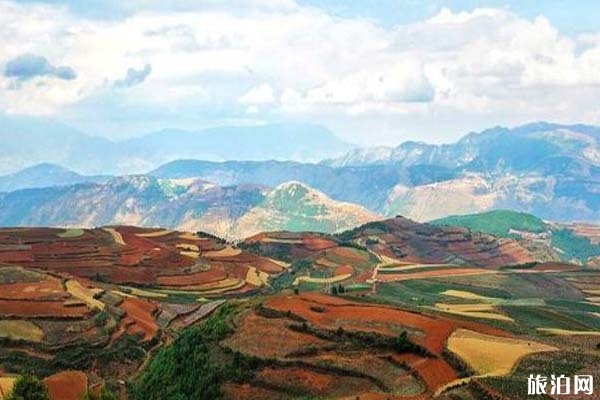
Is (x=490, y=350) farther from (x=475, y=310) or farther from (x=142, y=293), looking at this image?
(x=142, y=293)

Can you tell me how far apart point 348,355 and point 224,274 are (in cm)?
10816

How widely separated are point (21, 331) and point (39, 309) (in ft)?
24.8

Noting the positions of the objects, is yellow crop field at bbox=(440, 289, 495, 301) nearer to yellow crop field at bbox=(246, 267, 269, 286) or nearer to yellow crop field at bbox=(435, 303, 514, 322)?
yellow crop field at bbox=(435, 303, 514, 322)

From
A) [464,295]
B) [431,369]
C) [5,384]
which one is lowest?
[464,295]

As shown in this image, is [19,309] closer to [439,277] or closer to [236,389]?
[236,389]

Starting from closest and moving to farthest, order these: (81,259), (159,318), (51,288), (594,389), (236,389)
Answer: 1. (594,389)
2. (236,389)
3. (51,288)
4. (159,318)
5. (81,259)

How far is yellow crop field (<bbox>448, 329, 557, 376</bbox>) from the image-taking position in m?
65.2

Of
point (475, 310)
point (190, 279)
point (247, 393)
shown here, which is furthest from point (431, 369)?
point (190, 279)

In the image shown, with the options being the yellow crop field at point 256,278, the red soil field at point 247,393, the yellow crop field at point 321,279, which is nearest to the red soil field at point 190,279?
the yellow crop field at point 256,278

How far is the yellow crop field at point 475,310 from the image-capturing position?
115881 millimetres

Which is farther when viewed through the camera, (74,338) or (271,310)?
(74,338)

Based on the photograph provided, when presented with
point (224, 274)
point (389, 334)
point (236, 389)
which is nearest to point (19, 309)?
point (236, 389)

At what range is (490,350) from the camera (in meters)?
70.8

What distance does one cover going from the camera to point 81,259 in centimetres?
17288
